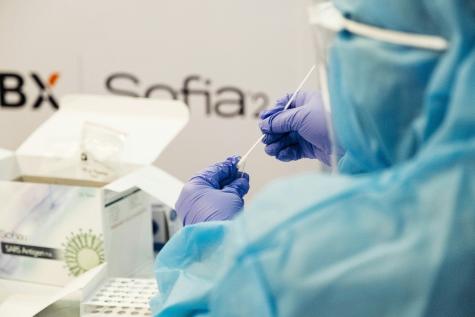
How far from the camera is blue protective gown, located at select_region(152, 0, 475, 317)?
22.9 inches

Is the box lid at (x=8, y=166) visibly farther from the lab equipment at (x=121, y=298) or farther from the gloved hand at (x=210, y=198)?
the gloved hand at (x=210, y=198)

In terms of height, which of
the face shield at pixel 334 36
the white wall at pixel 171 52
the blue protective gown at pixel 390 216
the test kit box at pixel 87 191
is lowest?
the blue protective gown at pixel 390 216

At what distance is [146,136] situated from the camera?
149cm

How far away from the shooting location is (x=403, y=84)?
24.4 inches

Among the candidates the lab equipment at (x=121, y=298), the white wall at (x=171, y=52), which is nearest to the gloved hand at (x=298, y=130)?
the lab equipment at (x=121, y=298)

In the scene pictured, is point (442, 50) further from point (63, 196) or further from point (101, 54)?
point (101, 54)

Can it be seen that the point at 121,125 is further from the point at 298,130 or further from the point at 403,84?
the point at 403,84

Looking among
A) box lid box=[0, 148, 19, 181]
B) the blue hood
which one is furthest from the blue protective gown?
box lid box=[0, 148, 19, 181]

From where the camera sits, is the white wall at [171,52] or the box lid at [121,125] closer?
the box lid at [121,125]

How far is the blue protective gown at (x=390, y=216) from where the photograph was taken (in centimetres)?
58

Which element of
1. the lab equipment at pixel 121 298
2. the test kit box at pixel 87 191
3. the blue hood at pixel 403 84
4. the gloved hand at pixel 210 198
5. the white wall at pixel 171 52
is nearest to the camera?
the blue hood at pixel 403 84

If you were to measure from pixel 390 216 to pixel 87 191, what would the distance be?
2.78 feet

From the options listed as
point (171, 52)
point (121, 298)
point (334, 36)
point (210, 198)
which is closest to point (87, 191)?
point (121, 298)

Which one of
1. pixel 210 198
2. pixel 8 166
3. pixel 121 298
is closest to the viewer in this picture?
pixel 210 198
